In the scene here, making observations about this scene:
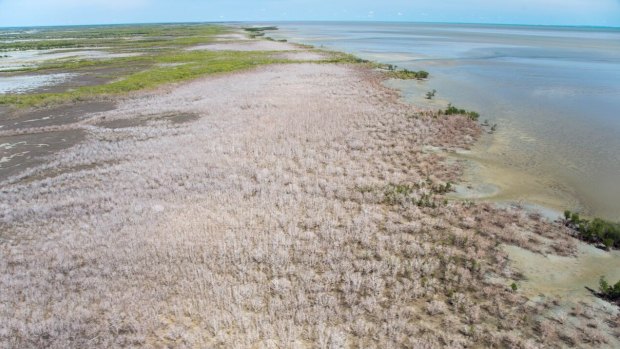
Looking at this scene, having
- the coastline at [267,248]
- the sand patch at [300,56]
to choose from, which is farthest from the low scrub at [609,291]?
the sand patch at [300,56]

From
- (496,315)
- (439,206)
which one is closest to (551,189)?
(439,206)

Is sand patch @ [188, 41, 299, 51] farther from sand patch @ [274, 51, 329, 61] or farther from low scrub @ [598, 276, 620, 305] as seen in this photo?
low scrub @ [598, 276, 620, 305]

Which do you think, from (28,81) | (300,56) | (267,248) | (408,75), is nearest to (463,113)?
(408,75)

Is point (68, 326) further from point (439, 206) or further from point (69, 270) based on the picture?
point (439, 206)

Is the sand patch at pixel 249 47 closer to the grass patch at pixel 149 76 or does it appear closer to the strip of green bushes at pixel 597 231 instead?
the grass patch at pixel 149 76

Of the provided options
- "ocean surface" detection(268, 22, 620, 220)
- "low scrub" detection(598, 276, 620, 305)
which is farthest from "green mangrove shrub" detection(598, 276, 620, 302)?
"ocean surface" detection(268, 22, 620, 220)

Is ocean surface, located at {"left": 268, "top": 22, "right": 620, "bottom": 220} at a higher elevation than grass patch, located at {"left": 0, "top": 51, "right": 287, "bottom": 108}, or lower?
lower

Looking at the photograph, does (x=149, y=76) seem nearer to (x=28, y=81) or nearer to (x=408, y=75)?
(x=28, y=81)
